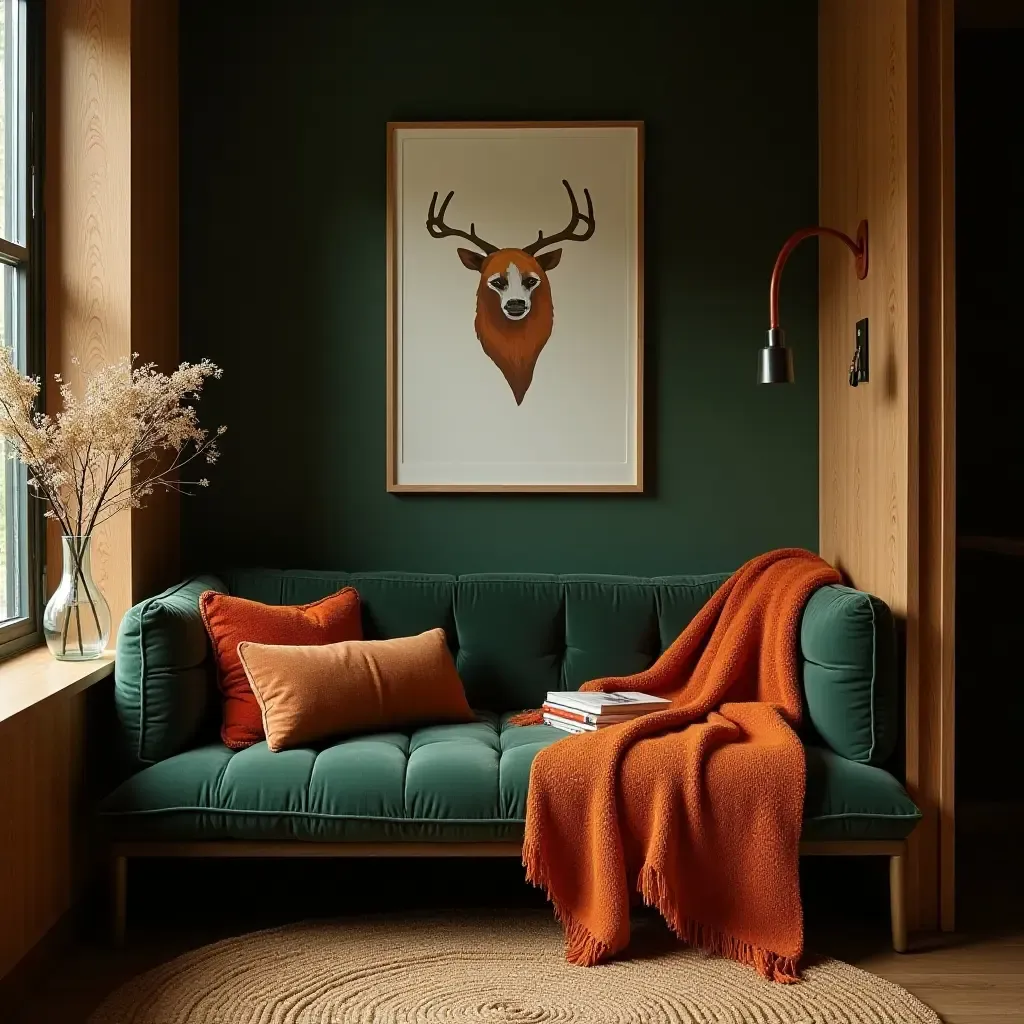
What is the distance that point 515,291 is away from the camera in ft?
12.1

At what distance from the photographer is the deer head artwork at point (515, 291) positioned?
12.1 ft

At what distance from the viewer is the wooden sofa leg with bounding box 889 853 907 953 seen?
106 inches

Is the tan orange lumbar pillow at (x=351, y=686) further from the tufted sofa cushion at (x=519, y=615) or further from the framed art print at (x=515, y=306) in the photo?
the framed art print at (x=515, y=306)

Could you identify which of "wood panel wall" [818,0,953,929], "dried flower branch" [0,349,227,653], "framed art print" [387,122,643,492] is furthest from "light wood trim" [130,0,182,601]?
"wood panel wall" [818,0,953,929]

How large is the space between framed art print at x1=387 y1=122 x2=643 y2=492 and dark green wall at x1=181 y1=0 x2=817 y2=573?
0.07 m

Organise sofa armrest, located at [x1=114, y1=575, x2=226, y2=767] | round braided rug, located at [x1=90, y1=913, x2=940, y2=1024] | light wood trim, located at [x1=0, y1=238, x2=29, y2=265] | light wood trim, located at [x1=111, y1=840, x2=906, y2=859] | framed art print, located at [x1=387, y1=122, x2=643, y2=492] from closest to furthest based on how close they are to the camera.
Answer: round braided rug, located at [x1=90, y1=913, x2=940, y2=1024] < light wood trim, located at [x1=111, y1=840, x2=906, y2=859] < sofa armrest, located at [x1=114, y1=575, x2=226, y2=767] < light wood trim, located at [x1=0, y1=238, x2=29, y2=265] < framed art print, located at [x1=387, y1=122, x2=643, y2=492]

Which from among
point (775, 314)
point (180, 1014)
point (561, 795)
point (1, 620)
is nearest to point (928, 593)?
point (775, 314)

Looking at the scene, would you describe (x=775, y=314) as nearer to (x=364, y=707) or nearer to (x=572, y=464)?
(x=572, y=464)

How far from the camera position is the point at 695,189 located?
3.71 metres

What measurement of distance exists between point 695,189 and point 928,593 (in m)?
1.60

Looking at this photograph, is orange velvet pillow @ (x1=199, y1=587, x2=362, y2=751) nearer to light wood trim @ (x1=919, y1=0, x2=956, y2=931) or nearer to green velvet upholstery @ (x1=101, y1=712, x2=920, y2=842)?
green velvet upholstery @ (x1=101, y1=712, x2=920, y2=842)

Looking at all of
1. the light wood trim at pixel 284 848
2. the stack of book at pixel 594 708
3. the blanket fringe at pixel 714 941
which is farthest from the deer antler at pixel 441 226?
the blanket fringe at pixel 714 941

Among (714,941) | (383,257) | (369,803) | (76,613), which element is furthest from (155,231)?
(714,941)

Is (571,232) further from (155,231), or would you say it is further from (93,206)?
(93,206)
